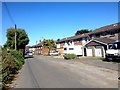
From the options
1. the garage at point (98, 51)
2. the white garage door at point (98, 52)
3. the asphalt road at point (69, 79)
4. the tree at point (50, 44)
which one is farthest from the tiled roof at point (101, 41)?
the tree at point (50, 44)

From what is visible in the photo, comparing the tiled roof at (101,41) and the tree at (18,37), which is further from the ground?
the tree at (18,37)

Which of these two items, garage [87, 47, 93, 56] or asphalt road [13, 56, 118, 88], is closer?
asphalt road [13, 56, 118, 88]

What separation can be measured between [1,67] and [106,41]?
30.8 metres

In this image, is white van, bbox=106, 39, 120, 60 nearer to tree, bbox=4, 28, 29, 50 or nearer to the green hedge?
the green hedge

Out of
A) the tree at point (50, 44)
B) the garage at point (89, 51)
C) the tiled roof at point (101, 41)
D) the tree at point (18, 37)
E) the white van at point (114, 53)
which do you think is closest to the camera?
the white van at point (114, 53)

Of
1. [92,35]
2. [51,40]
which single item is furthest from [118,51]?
[51,40]

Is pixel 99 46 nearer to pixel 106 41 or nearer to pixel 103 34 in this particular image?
pixel 106 41

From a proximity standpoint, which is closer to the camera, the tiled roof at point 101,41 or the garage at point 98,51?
the tiled roof at point 101,41

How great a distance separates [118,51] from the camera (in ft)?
93.7

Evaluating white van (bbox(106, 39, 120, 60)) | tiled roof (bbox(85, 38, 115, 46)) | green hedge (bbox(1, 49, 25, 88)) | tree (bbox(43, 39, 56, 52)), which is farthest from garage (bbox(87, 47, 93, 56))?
tree (bbox(43, 39, 56, 52))

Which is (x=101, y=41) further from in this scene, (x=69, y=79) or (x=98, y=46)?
(x=69, y=79)

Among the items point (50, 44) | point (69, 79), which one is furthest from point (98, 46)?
point (50, 44)

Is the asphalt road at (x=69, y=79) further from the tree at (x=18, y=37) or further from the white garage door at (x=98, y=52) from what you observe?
the tree at (x=18, y=37)

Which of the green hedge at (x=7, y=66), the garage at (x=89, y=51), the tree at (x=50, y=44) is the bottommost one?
the green hedge at (x=7, y=66)
